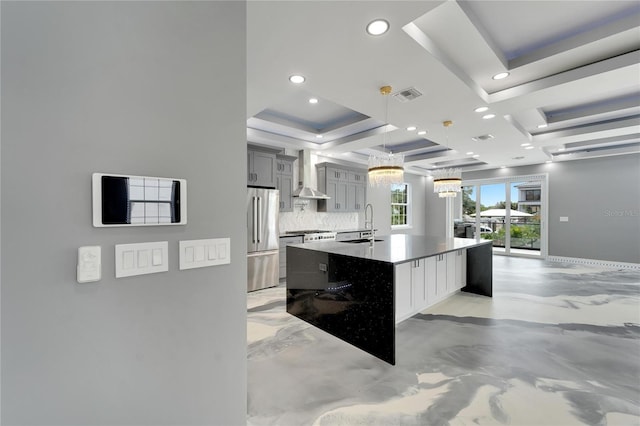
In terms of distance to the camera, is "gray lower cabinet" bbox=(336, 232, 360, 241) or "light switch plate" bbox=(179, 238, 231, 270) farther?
"gray lower cabinet" bbox=(336, 232, 360, 241)

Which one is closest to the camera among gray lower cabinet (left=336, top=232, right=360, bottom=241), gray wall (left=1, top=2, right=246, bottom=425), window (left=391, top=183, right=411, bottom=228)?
gray wall (left=1, top=2, right=246, bottom=425)

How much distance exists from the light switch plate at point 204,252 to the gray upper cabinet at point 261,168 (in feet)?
11.9

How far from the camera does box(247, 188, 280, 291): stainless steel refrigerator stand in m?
4.55

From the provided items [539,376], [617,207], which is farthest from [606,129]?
[539,376]

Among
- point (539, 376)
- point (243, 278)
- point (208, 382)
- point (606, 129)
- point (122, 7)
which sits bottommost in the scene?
point (539, 376)

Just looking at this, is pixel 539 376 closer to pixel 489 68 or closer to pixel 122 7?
pixel 489 68

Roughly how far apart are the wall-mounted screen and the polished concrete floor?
1.46 meters

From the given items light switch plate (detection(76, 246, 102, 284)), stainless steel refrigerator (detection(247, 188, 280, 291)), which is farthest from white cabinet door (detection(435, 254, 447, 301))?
light switch plate (detection(76, 246, 102, 284))

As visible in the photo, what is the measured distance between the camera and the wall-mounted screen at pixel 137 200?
977 millimetres

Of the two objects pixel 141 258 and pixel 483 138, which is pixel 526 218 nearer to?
pixel 483 138

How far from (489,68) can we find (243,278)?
10.9 ft

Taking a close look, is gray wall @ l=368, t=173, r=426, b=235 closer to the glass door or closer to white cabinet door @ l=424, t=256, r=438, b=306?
the glass door

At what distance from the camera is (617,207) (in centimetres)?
671

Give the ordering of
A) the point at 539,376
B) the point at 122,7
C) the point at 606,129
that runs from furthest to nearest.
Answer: the point at 606,129, the point at 539,376, the point at 122,7
